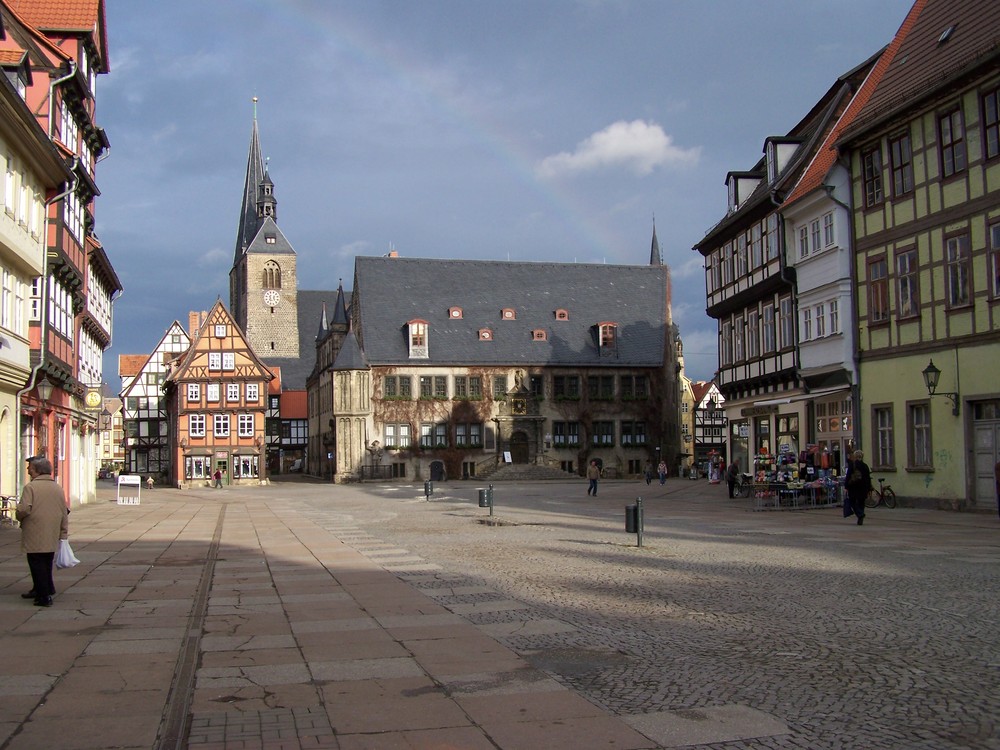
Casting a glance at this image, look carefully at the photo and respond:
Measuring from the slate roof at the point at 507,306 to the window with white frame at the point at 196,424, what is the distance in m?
12.4

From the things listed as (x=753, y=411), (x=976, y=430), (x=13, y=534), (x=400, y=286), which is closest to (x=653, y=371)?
(x=400, y=286)

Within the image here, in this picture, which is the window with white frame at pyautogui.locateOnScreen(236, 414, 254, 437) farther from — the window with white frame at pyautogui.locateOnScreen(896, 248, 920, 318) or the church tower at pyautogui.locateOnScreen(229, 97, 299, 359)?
the window with white frame at pyautogui.locateOnScreen(896, 248, 920, 318)

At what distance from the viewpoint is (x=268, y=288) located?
114625mm

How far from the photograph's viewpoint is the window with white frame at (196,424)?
71.2 meters

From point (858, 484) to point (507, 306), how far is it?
56237mm

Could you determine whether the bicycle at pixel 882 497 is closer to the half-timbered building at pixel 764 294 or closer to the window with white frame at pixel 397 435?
the half-timbered building at pixel 764 294

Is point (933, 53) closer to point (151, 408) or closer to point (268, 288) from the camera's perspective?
point (151, 408)

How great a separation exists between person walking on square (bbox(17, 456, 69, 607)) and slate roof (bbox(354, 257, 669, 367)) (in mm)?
59977

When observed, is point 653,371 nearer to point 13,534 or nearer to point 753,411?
point 753,411

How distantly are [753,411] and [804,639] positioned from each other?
30939 mm

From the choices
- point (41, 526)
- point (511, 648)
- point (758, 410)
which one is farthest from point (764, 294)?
point (511, 648)

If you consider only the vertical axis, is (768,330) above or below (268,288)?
below

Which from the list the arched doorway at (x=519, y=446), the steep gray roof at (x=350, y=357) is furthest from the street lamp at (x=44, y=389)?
the arched doorway at (x=519, y=446)

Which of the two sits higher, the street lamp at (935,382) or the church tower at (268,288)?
the church tower at (268,288)
